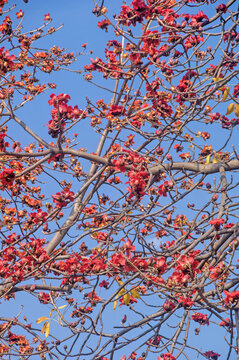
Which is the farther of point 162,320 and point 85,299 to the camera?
point 85,299

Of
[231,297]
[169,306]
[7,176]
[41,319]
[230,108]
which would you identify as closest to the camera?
[231,297]

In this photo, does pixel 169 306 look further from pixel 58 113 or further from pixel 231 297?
pixel 58 113

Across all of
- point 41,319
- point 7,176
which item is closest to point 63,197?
point 7,176

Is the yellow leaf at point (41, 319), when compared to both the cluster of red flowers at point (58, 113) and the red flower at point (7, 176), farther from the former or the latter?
the cluster of red flowers at point (58, 113)

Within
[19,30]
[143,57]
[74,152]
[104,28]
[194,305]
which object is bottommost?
[194,305]

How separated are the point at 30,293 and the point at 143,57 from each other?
275 cm

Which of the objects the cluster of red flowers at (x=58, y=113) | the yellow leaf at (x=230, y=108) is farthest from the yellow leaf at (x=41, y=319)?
the yellow leaf at (x=230, y=108)

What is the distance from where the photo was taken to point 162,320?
3.63 m

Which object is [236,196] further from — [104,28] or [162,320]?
[104,28]

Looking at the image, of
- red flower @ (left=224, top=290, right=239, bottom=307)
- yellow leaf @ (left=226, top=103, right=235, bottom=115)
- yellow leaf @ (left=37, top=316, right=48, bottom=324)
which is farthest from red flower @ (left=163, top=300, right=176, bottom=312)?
yellow leaf @ (left=226, top=103, right=235, bottom=115)

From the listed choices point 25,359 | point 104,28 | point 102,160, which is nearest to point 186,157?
point 102,160

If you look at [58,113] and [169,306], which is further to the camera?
[58,113]

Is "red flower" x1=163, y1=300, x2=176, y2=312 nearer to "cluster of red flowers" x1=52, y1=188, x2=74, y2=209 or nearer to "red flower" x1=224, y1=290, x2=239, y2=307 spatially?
"red flower" x1=224, y1=290, x2=239, y2=307

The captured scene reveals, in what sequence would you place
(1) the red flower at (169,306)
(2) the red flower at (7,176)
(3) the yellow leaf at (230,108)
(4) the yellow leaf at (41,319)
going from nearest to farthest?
1. (1) the red flower at (169,306)
2. (3) the yellow leaf at (230,108)
3. (2) the red flower at (7,176)
4. (4) the yellow leaf at (41,319)
